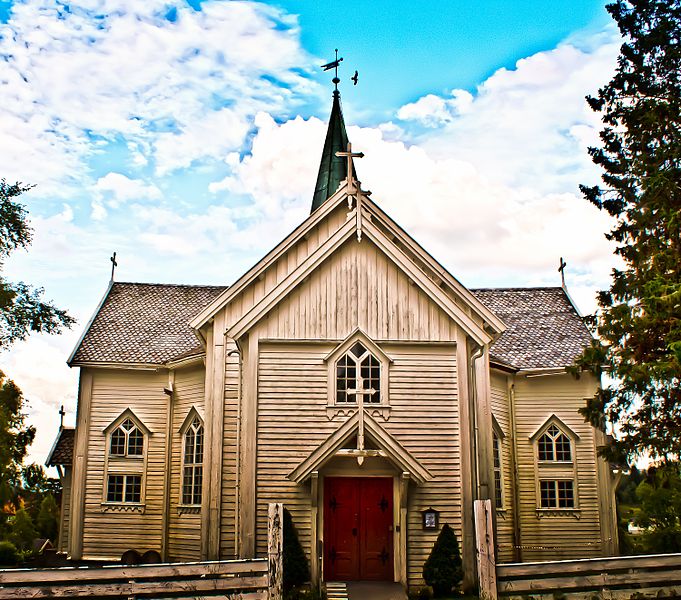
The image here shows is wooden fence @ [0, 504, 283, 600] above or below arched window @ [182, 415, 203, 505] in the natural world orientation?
below

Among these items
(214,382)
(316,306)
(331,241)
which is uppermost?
(331,241)

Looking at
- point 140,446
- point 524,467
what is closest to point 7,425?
point 140,446

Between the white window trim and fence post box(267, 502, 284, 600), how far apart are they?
4.64 metres

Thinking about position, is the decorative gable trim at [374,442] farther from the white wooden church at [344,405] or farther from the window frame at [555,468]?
the window frame at [555,468]

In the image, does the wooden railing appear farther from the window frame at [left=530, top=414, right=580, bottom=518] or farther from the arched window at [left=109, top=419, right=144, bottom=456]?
the arched window at [left=109, top=419, right=144, bottom=456]

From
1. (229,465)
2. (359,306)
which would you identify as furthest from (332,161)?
→ (229,465)

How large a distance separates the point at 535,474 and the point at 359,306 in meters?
9.88

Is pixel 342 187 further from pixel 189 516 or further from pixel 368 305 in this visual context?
pixel 189 516

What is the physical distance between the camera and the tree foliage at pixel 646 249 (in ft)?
52.9

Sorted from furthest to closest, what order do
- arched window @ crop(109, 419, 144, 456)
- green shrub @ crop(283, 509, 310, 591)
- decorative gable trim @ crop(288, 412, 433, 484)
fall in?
arched window @ crop(109, 419, 144, 456), decorative gable trim @ crop(288, 412, 433, 484), green shrub @ crop(283, 509, 310, 591)

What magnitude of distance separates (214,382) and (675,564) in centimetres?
1073

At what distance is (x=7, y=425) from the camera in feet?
66.2

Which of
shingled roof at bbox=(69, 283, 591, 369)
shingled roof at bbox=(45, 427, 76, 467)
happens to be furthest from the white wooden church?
shingled roof at bbox=(45, 427, 76, 467)

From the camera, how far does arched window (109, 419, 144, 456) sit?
75.9 feet
